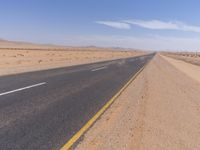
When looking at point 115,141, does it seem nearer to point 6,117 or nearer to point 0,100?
point 6,117

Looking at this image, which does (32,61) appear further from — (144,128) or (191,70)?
(144,128)

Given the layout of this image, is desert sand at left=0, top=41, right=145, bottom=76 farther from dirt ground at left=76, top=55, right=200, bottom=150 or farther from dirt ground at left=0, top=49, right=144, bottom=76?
dirt ground at left=76, top=55, right=200, bottom=150

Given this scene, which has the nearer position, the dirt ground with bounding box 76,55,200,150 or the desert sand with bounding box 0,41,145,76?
the dirt ground with bounding box 76,55,200,150

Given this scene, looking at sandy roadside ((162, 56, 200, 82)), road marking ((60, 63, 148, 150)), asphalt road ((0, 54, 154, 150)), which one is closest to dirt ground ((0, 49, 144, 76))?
asphalt road ((0, 54, 154, 150))

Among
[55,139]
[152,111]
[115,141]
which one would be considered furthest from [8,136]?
[152,111]

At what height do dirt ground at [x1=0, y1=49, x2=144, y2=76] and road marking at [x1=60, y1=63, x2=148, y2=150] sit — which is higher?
road marking at [x1=60, y1=63, x2=148, y2=150]

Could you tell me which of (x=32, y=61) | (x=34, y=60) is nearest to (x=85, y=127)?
(x=32, y=61)

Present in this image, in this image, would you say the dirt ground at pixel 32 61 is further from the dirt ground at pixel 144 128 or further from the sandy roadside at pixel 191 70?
the sandy roadside at pixel 191 70

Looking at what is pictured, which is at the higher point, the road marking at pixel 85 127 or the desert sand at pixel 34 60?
the road marking at pixel 85 127

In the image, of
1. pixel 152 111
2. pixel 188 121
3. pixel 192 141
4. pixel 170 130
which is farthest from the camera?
pixel 152 111

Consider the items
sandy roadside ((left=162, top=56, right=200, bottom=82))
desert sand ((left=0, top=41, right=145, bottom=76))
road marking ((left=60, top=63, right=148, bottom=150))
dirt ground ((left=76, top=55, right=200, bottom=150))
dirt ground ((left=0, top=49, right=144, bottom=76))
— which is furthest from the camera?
sandy roadside ((left=162, top=56, right=200, bottom=82))

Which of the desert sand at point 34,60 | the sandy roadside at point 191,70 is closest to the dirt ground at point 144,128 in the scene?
the desert sand at point 34,60

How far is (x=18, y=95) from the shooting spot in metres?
9.02

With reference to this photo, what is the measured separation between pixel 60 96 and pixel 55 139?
439cm
